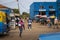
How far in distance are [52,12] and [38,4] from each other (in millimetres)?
5187

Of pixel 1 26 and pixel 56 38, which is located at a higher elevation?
pixel 56 38

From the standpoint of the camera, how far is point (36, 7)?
68.4 metres

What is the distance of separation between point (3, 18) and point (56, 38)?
16468mm

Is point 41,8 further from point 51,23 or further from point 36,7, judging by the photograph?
point 51,23

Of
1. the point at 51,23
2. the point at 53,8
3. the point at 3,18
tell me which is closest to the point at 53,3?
the point at 53,8

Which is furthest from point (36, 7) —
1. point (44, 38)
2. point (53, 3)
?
point (44, 38)

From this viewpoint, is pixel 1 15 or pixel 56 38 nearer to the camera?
pixel 56 38

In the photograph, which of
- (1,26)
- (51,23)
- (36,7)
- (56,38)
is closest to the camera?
(56,38)

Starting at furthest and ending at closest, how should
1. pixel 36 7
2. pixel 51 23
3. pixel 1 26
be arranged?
pixel 36 7, pixel 51 23, pixel 1 26

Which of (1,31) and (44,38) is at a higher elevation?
(44,38)

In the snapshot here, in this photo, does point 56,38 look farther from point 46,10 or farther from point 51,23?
point 46,10

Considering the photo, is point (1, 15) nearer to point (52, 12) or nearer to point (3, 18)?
point (3, 18)

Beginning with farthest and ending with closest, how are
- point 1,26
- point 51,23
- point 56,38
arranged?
point 51,23 → point 1,26 → point 56,38

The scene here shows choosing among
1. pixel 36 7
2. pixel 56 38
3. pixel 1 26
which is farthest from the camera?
pixel 36 7
